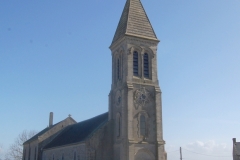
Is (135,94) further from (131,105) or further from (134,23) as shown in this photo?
(134,23)

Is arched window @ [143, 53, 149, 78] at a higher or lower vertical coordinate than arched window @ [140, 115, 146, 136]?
higher

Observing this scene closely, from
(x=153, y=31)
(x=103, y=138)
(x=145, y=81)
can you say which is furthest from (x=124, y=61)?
(x=103, y=138)

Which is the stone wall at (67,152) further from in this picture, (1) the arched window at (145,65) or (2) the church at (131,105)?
(1) the arched window at (145,65)

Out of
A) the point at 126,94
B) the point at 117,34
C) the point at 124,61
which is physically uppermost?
the point at 117,34

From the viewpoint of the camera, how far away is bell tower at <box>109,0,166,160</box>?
3306 cm

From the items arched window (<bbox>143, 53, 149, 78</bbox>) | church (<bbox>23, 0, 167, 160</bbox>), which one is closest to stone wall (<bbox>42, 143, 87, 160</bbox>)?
church (<bbox>23, 0, 167, 160</bbox>)

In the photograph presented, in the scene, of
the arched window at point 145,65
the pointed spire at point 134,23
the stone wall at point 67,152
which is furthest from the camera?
the pointed spire at point 134,23

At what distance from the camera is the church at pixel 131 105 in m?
33.2

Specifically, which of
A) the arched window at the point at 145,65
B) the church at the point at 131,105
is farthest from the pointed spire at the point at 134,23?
the arched window at the point at 145,65

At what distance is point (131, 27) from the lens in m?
37.4

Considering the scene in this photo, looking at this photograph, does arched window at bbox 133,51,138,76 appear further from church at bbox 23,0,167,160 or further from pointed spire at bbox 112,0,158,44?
pointed spire at bbox 112,0,158,44

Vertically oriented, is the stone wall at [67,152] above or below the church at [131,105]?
below

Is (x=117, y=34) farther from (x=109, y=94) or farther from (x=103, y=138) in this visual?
(x=103, y=138)

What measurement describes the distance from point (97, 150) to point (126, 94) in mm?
6844
